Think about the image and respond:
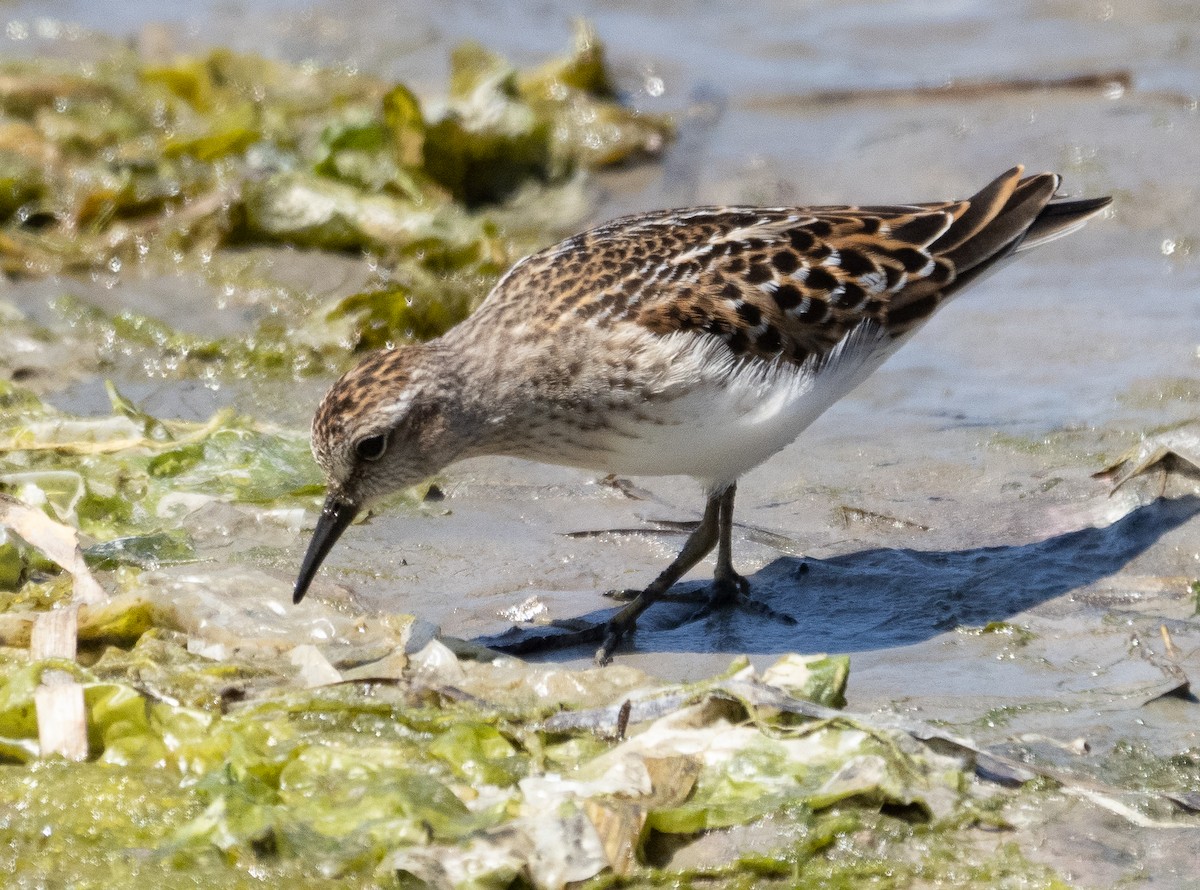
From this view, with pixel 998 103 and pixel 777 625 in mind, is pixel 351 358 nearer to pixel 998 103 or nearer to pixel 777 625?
pixel 777 625

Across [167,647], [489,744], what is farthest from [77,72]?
[489,744]

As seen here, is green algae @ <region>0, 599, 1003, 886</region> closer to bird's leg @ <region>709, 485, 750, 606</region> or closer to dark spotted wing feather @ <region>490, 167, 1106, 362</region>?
bird's leg @ <region>709, 485, 750, 606</region>

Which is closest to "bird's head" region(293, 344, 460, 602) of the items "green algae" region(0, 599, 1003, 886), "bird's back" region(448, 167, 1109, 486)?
"bird's back" region(448, 167, 1109, 486)

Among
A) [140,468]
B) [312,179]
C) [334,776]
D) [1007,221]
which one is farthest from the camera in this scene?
[312,179]

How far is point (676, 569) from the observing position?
229 inches

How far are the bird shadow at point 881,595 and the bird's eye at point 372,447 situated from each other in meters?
0.75

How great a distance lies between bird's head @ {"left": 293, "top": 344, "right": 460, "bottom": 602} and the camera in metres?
5.48

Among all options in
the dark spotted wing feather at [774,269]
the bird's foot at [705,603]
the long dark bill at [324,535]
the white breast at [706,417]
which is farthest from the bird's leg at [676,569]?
the long dark bill at [324,535]

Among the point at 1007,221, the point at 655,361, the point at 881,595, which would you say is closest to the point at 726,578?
the point at 881,595

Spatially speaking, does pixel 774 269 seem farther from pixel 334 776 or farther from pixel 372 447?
pixel 334 776

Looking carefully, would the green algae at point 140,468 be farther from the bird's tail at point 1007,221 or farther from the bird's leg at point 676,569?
the bird's tail at point 1007,221

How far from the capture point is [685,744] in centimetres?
432

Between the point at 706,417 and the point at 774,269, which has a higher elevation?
the point at 774,269

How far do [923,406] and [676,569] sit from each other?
2.14 meters
